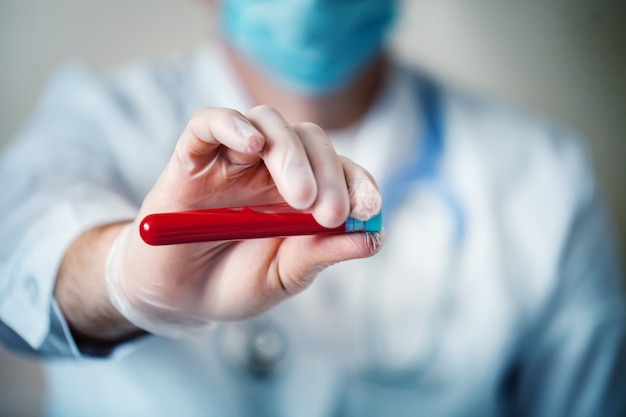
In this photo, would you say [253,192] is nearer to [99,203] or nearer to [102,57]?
[99,203]

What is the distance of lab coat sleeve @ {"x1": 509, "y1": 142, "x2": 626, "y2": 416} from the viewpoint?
584mm

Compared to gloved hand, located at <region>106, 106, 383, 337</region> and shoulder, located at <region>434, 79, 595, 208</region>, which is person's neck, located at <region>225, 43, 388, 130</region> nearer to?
shoulder, located at <region>434, 79, 595, 208</region>

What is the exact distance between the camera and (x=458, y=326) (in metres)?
0.57

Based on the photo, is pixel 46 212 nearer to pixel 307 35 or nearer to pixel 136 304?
pixel 136 304

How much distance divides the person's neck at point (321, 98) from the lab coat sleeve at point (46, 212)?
0.16 meters

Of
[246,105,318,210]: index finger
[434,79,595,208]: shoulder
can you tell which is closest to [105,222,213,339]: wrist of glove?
[246,105,318,210]: index finger

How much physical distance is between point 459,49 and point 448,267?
301 millimetres

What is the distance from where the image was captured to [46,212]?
0.41 m

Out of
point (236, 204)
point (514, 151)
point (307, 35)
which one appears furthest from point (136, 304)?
point (514, 151)

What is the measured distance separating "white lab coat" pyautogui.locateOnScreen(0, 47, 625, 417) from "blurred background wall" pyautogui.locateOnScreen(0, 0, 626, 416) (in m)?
0.04

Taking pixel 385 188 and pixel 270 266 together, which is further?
pixel 385 188

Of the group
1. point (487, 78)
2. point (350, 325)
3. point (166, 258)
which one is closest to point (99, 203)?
point (166, 258)

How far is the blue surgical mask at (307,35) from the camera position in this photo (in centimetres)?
49

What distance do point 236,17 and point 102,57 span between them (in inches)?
9.0
